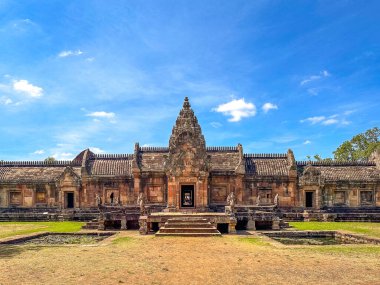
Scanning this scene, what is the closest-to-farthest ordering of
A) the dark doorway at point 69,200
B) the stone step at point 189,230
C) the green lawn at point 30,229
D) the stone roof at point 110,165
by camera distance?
1. the stone step at point 189,230
2. the green lawn at point 30,229
3. the stone roof at point 110,165
4. the dark doorway at point 69,200

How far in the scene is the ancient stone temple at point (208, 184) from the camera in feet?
106

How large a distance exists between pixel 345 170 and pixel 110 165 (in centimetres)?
2260

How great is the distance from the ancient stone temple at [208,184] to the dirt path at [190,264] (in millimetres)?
15197

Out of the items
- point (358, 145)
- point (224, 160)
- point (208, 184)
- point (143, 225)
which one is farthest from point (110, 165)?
point (358, 145)

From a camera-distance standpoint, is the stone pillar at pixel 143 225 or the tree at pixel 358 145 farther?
the tree at pixel 358 145

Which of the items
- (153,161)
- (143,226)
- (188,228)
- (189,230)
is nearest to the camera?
(189,230)

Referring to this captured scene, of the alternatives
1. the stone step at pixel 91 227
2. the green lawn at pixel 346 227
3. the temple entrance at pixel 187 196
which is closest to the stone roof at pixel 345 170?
the green lawn at pixel 346 227

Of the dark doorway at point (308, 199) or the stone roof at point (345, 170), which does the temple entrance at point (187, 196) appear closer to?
the stone roof at point (345, 170)

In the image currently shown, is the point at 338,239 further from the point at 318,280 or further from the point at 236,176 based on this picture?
the point at 236,176

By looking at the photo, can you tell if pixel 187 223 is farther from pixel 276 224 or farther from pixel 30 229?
pixel 30 229

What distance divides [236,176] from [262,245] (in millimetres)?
16489

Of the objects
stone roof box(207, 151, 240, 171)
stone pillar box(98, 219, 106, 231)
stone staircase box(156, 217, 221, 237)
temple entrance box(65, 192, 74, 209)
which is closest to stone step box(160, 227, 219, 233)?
stone staircase box(156, 217, 221, 237)

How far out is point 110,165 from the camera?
3534cm

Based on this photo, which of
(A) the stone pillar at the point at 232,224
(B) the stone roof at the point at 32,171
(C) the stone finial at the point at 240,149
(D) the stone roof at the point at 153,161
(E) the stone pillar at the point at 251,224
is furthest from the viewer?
(B) the stone roof at the point at 32,171
